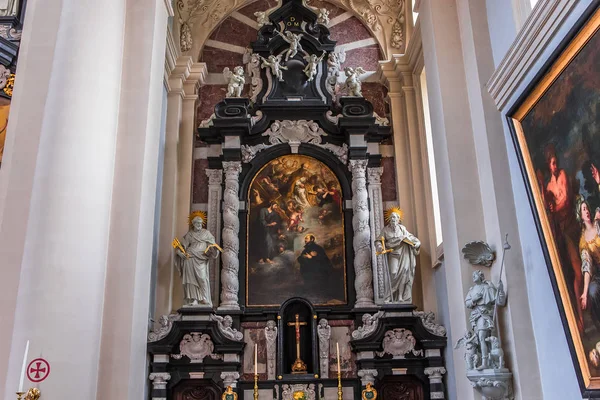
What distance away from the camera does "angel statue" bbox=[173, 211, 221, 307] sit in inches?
378

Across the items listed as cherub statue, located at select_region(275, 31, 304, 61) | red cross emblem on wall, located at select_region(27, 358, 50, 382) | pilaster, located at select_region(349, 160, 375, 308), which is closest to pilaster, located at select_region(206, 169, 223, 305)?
pilaster, located at select_region(349, 160, 375, 308)

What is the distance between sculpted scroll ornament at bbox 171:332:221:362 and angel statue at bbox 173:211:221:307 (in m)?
0.49

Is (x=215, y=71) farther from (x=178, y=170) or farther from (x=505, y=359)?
(x=505, y=359)

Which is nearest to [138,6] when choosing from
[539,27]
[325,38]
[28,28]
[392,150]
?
[28,28]

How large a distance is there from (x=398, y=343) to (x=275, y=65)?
5318mm

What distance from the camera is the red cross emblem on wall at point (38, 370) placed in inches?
245

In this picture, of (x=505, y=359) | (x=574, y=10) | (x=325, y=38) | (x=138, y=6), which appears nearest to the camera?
(x=574, y=10)

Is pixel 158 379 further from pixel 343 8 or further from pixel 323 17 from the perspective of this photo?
pixel 343 8

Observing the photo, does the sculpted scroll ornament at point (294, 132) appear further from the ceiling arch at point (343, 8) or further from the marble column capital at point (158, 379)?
the marble column capital at point (158, 379)

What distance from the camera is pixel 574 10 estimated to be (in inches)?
198

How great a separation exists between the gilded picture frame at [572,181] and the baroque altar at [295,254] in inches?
152

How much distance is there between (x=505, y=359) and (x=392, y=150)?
5.05 m

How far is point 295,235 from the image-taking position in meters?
10.7

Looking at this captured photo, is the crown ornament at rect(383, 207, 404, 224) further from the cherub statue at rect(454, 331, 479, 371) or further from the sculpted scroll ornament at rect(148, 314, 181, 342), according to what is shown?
the sculpted scroll ornament at rect(148, 314, 181, 342)
